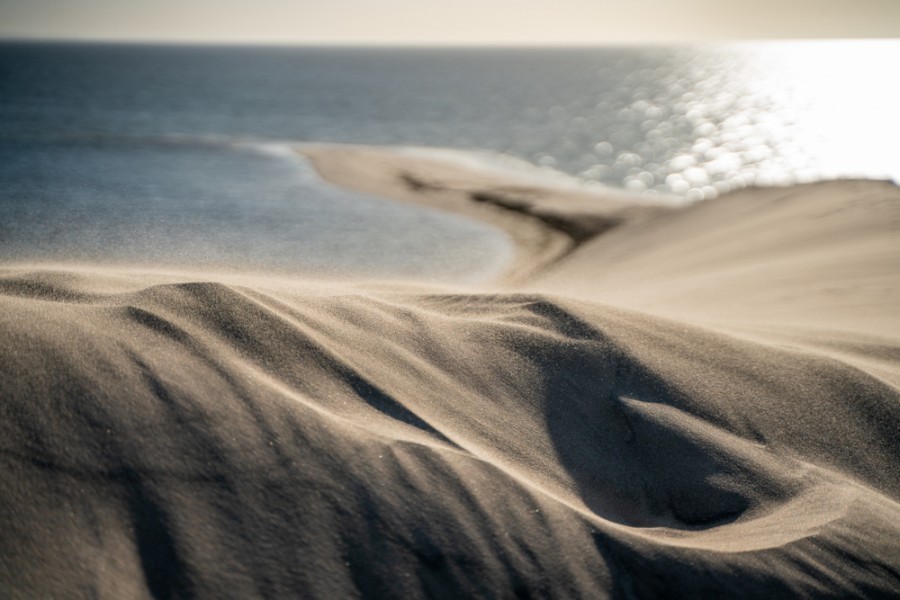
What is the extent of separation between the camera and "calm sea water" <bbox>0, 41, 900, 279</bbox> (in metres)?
7.89

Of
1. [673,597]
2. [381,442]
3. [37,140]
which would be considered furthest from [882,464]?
[37,140]

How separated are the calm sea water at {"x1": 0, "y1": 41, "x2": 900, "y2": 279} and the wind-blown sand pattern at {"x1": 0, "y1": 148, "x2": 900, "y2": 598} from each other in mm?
3915

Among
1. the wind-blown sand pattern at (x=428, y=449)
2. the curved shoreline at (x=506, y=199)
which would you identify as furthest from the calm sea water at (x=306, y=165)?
the wind-blown sand pattern at (x=428, y=449)

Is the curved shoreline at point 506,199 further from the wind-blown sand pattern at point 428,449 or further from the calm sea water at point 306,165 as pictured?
the wind-blown sand pattern at point 428,449

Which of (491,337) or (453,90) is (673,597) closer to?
(491,337)

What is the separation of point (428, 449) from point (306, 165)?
12858 mm

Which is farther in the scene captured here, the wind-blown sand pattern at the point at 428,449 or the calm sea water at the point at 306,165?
the calm sea water at the point at 306,165

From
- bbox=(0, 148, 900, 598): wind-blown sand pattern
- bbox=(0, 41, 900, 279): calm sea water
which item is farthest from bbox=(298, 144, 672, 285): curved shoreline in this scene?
bbox=(0, 148, 900, 598): wind-blown sand pattern

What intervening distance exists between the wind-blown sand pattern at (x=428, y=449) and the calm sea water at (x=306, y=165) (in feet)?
12.8

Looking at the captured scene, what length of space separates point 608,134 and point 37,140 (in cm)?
1890

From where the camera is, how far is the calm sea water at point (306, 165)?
7.89 metres

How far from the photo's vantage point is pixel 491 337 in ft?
11.6

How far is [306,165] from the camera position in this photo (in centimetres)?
1466

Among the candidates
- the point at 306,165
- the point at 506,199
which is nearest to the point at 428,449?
the point at 506,199
